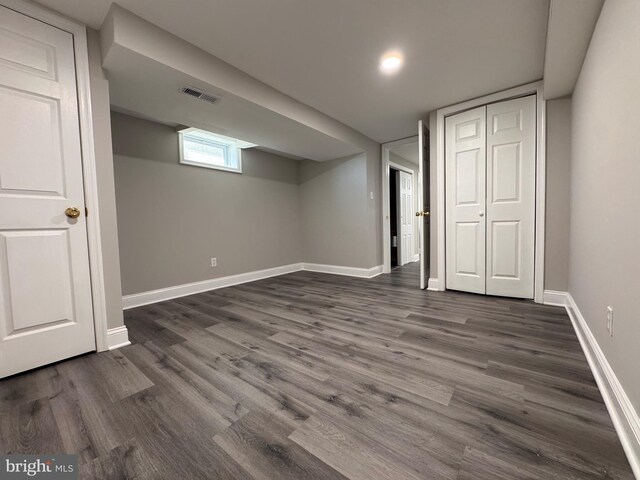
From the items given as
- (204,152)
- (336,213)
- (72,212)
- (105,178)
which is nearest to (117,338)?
(72,212)

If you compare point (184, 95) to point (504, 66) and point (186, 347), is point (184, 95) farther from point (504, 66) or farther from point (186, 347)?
point (504, 66)

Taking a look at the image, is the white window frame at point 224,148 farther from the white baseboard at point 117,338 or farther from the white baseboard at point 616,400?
the white baseboard at point 616,400

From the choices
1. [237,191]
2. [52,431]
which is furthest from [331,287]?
[52,431]

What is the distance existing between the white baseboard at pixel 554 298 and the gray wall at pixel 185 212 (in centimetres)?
366

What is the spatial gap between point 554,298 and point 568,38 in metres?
2.23

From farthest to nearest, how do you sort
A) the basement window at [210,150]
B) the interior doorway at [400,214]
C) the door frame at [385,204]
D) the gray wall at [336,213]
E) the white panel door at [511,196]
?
the interior doorway at [400,214] → the door frame at [385,204] → the gray wall at [336,213] → the basement window at [210,150] → the white panel door at [511,196]

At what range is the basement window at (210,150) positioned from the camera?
3469 millimetres

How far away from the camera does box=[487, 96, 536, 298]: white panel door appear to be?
2.72 m

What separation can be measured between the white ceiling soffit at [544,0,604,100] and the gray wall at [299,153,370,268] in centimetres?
241

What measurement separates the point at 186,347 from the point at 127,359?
349mm

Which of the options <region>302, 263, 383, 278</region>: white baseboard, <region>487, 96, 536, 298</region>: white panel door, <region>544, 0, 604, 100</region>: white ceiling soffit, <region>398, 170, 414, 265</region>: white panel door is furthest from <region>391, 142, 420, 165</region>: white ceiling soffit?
<region>544, 0, 604, 100</region>: white ceiling soffit

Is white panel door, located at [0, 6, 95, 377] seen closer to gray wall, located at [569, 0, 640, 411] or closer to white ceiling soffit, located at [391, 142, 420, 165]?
gray wall, located at [569, 0, 640, 411]

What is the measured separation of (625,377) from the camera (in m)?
1.10

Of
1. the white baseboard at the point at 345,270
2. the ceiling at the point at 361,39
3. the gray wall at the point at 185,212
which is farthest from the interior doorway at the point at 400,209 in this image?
the ceiling at the point at 361,39
